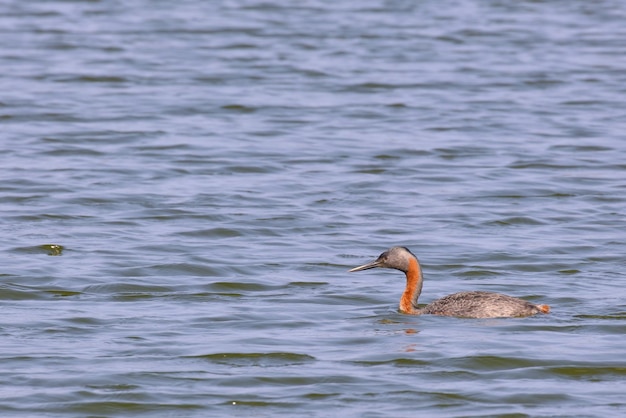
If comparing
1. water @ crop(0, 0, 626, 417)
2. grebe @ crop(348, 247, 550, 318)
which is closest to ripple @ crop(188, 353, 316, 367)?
water @ crop(0, 0, 626, 417)

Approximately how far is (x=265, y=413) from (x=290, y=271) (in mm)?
4285

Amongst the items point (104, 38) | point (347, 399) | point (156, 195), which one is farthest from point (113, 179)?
point (104, 38)

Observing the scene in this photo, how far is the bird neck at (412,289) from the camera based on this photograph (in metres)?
12.5

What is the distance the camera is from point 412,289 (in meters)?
12.6

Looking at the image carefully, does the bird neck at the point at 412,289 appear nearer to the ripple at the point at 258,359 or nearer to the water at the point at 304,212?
the water at the point at 304,212

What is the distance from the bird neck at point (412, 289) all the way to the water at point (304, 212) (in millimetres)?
234

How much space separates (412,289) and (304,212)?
4.51 meters

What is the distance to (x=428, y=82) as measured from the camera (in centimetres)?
2705

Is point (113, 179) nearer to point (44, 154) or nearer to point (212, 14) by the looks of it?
point (44, 154)

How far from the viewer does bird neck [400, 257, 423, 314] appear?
40.9 feet

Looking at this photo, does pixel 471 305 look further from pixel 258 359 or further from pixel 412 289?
pixel 258 359

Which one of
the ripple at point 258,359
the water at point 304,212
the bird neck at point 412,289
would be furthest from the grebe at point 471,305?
the ripple at point 258,359

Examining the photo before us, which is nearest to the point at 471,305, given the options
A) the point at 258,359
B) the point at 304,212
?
the point at 258,359

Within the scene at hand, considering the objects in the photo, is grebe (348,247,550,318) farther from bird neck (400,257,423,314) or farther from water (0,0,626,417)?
water (0,0,626,417)
